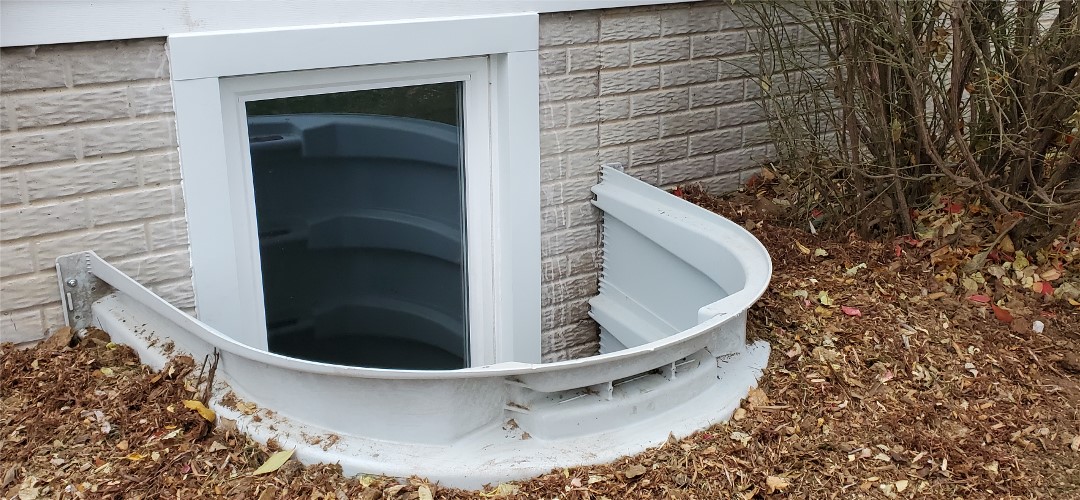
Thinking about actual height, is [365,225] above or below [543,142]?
below

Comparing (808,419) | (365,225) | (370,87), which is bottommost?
(808,419)

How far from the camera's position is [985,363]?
346 cm

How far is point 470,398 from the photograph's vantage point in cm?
283

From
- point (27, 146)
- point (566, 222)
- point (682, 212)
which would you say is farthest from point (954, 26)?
point (27, 146)

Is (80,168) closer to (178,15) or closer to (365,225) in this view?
(178,15)

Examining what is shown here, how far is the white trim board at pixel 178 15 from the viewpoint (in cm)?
307

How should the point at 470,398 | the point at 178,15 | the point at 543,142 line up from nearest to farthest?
the point at 470,398
the point at 178,15
the point at 543,142

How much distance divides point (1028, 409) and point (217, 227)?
2844mm

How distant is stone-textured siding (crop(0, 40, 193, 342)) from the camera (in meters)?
3.18

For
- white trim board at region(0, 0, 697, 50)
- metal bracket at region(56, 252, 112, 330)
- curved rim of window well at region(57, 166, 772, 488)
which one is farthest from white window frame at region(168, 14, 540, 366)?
curved rim of window well at region(57, 166, 772, 488)

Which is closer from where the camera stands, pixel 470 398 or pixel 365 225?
pixel 470 398

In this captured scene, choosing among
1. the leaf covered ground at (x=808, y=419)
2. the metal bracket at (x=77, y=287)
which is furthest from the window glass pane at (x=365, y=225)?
the leaf covered ground at (x=808, y=419)

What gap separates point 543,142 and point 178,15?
5.15 ft

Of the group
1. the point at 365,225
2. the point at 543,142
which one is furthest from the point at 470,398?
the point at 365,225
